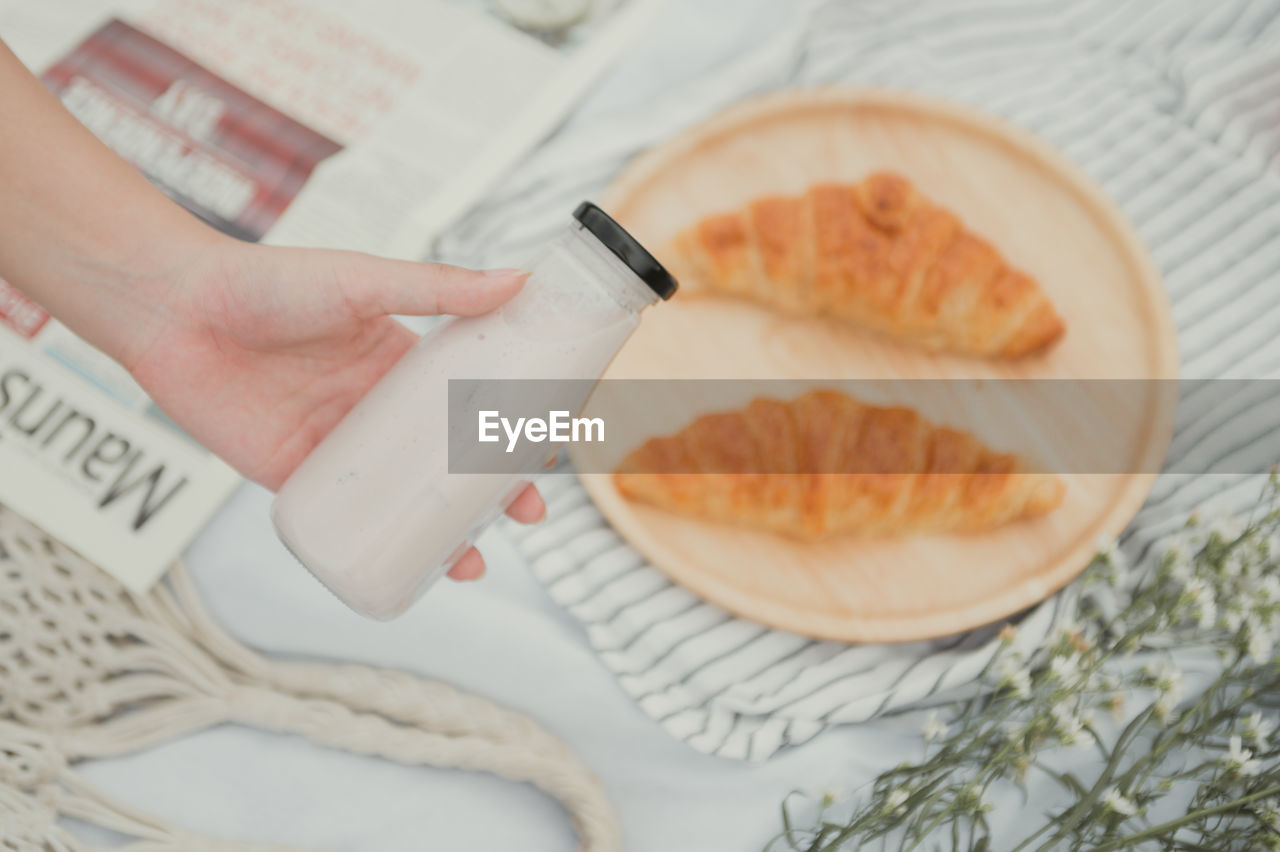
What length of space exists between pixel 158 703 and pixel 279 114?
31.1 inches

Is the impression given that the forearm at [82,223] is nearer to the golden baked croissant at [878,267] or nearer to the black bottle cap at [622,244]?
the black bottle cap at [622,244]

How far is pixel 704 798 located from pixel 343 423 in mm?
585

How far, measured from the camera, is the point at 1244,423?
102 centimetres

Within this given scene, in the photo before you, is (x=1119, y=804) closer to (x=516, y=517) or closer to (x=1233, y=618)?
(x=1233, y=618)

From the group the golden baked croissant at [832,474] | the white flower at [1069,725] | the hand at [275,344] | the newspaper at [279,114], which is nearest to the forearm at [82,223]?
the hand at [275,344]

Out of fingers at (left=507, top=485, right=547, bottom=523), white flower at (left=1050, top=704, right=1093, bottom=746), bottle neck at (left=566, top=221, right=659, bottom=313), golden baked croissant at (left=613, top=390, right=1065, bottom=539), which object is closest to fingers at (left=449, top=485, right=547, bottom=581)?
fingers at (left=507, top=485, right=547, bottom=523)

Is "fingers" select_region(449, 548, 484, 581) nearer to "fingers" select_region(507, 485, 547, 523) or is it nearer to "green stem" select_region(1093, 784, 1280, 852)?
"fingers" select_region(507, 485, 547, 523)

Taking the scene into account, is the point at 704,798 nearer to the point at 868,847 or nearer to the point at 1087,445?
the point at 868,847

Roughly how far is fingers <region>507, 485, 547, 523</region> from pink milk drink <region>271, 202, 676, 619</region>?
210mm

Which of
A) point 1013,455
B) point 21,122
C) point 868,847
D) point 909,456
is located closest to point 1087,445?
point 1013,455

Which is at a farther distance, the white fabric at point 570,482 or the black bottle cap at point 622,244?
the white fabric at point 570,482

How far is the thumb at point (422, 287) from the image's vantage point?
0.71 metres

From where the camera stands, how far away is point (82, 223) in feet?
2.91
